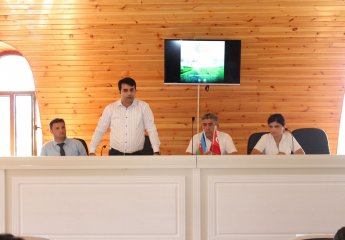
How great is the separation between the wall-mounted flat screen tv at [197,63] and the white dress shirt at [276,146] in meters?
1.20

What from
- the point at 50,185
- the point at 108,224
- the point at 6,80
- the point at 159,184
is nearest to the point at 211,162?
the point at 159,184

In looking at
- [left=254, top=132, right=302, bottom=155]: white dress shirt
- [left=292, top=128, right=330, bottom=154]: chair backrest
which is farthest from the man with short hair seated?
[left=292, top=128, right=330, bottom=154]: chair backrest

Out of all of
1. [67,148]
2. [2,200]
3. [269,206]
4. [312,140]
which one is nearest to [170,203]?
[269,206]

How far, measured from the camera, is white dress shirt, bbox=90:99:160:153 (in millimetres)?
5547

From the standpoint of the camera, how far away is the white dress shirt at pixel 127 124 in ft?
18.2

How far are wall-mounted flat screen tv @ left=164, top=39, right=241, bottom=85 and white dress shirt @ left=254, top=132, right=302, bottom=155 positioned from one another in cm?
120

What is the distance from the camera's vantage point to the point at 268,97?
284 inches

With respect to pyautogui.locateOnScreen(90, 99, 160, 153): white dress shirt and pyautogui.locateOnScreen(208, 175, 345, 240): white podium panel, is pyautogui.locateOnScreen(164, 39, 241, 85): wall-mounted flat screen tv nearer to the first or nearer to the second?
pyautogui.locateOnScreen(90, 99, 160, 153): white dress shirt

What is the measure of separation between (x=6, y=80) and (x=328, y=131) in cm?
438

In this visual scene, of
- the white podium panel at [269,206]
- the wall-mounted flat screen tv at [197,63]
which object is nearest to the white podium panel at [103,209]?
the white podium panel at [269,206]

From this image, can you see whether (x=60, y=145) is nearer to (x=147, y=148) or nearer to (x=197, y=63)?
(x=147, y=148)

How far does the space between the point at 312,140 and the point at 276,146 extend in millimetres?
663

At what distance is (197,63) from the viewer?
21.5 ft

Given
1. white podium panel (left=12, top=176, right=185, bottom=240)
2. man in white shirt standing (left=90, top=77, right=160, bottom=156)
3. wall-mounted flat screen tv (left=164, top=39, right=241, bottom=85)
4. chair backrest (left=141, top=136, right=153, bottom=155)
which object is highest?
wall-mounted flat screen tv (left=164, top=39, right=241, bottom=85)
